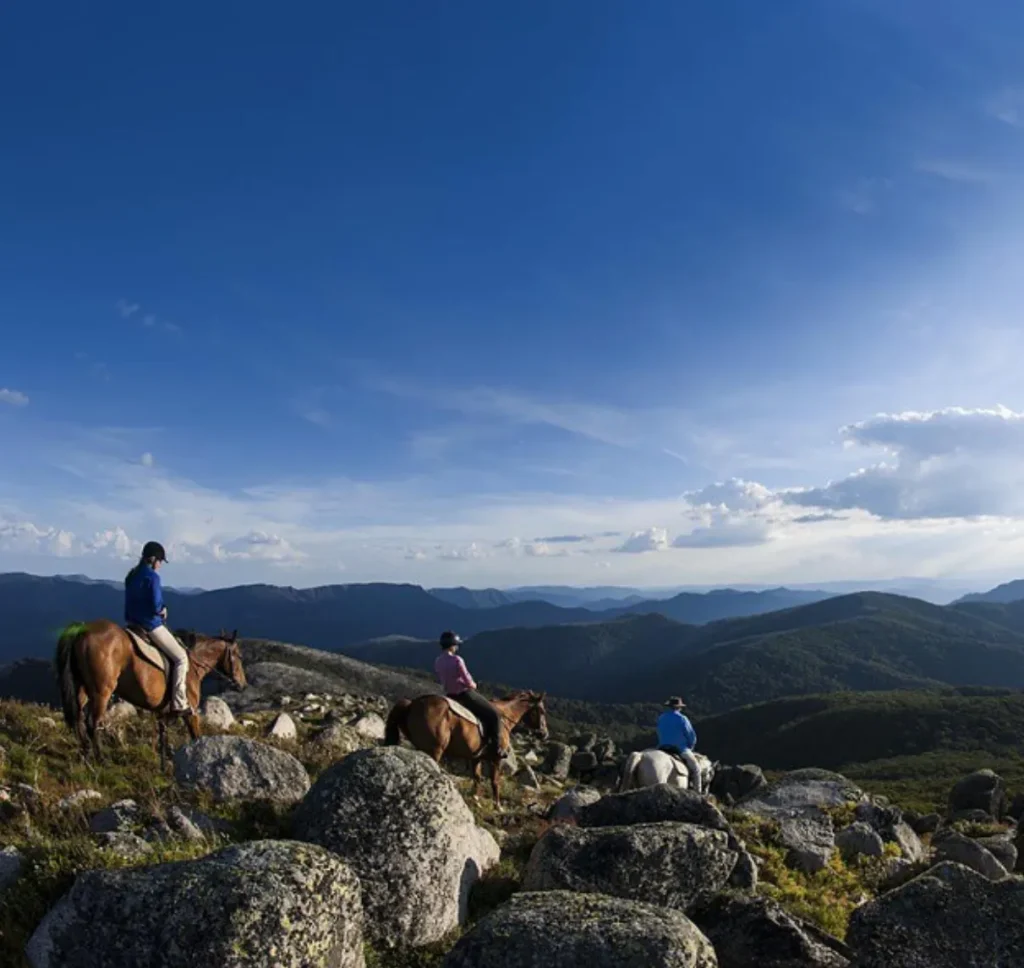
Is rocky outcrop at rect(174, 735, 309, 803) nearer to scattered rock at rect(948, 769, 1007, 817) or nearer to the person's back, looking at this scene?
the person's back

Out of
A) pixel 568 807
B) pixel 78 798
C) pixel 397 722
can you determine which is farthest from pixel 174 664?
pixel 568 807

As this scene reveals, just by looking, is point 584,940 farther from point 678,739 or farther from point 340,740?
point 678,739

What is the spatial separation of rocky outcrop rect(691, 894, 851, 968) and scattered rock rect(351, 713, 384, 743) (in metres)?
17.3

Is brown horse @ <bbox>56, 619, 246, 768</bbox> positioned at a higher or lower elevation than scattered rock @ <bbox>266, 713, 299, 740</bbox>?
higher

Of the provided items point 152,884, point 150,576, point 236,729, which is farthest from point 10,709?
point 152,884

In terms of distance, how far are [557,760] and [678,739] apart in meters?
15.7

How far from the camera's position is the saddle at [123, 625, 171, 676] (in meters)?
15.2

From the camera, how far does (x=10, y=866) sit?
7527 mm

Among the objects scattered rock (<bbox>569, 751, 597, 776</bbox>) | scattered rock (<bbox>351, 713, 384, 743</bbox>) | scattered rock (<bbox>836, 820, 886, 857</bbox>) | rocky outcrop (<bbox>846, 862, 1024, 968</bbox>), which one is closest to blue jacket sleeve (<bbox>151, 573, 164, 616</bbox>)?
scattered rock (<bbox>351, 713, 384, 743</bbox>)

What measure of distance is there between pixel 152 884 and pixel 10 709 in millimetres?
15974

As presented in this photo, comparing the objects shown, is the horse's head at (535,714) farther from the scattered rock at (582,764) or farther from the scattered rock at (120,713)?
the scattered rock at (582,764)

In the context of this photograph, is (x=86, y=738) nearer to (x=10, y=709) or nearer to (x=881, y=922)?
(x=10, y=709)

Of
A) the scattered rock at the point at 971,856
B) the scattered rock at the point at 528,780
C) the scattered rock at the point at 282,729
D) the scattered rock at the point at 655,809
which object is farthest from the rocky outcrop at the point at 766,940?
the scattered rock at the point at 528,780

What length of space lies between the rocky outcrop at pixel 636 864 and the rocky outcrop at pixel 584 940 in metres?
2.47
